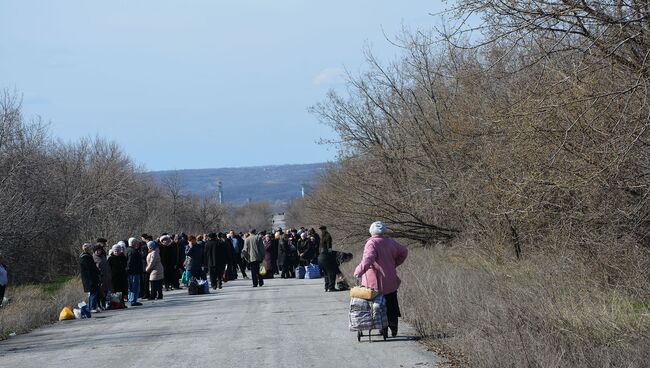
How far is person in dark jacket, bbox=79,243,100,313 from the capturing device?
20.5 meters

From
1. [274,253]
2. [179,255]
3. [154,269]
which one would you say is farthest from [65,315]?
[274,253]

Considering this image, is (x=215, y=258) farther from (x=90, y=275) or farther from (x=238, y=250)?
(x=90, y=275)

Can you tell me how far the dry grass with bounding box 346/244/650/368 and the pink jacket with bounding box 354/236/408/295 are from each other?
0.93 metres

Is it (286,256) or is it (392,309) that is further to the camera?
(286,256)

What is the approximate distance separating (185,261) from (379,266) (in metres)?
17.2

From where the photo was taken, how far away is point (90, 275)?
20516 millimetres

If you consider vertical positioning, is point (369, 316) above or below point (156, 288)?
below

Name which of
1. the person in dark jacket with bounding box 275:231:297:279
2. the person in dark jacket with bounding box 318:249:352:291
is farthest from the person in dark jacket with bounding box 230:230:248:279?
the person in dark jacket with bounding box 318:249:352:291

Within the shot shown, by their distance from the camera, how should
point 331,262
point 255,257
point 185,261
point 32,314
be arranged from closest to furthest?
1. point 32,314
2. point 331,262
3. point 255,257
4. point 185,261

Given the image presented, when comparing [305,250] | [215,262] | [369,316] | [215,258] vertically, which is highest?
[305,250]

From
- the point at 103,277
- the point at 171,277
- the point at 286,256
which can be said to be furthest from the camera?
the point at 286,256

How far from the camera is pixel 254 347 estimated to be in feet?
41.6

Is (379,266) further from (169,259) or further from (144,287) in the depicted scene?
(169,259)

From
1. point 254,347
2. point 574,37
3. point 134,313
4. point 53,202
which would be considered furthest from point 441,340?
point 53,202
